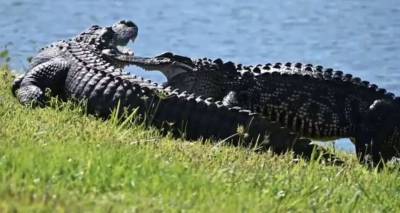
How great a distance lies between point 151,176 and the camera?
17.0ft

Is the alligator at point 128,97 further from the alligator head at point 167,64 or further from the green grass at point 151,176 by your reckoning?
the green grass at point 151,176

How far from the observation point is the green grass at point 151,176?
4.68 metres

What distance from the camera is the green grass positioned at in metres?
4.68

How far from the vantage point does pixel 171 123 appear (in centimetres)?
691

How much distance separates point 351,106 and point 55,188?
3.71 meters

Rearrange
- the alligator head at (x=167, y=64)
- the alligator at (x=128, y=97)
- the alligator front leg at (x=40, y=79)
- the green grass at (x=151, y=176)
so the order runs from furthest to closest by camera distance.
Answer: the alligator head at (x=167, y=64)
the alligator front leg at (x=40, y=79)
the alligator at (x=128, y=97)
the green grass at (x=151, y=176)

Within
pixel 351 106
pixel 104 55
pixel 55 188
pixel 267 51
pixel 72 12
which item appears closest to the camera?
pixel 55 188

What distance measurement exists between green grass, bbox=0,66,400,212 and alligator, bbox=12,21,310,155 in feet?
0.99

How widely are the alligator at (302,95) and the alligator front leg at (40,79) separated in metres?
0.65

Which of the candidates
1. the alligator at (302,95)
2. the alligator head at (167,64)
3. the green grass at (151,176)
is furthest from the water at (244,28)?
the green grass at (151,176)

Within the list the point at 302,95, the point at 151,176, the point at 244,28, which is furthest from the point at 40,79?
the point at 244,28

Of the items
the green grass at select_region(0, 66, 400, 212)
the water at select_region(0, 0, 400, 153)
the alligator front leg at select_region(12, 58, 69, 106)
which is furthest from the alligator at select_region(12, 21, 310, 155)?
the water at select_region(0, 0, 400, 153)

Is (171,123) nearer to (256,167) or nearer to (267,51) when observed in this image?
(256,167)

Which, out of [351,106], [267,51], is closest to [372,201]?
[351,106]
